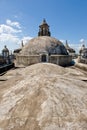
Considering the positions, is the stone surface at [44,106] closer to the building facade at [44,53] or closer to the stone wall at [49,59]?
the stone wall at [49,59]

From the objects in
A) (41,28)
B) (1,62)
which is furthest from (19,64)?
(41,28)

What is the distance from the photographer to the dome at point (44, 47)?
1341 inches

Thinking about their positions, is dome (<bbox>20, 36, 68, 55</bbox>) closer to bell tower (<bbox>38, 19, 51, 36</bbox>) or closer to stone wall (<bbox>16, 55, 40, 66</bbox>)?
stone wall (<bbox>16, 55, 40, 66</bbox>)

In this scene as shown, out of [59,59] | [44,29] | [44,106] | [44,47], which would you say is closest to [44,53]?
[44,47]

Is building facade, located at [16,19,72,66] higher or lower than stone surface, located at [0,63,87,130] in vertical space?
higher

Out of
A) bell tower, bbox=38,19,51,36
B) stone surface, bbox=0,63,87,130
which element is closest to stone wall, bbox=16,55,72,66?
bell tower, bbox=38,19,51,36

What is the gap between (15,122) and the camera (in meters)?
8.62

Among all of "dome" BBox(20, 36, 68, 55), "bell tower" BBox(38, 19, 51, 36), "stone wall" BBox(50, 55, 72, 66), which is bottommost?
"stone wall" BBox(50, 55, 72, 66)

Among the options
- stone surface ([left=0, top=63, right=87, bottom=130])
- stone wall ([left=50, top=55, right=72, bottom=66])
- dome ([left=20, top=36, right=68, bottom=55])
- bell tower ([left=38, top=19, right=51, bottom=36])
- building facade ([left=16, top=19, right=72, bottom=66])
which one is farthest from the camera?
bell tower ([left=38, top=19, right=51, bottom=36])

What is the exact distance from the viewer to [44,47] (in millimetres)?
34156

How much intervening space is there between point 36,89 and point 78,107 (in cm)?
330

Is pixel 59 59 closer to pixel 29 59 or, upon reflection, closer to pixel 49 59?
→ pixel 49 59

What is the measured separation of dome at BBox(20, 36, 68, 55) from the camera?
3406 cm

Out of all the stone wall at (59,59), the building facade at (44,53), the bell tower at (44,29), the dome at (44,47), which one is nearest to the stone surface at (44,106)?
the stone wall at (59,59)
